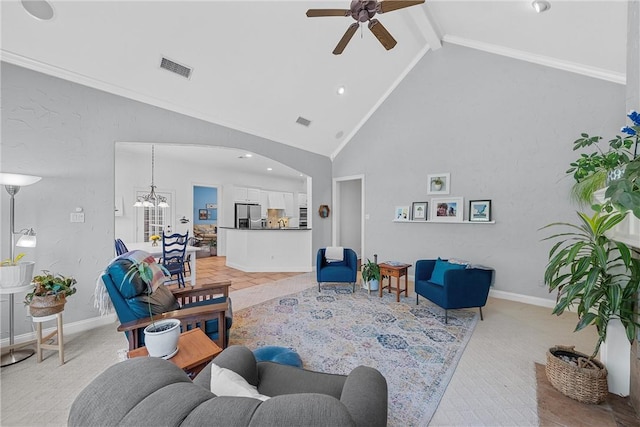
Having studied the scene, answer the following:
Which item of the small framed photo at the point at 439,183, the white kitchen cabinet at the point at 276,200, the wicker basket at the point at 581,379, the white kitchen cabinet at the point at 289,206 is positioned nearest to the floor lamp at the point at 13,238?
the wicker basket at the point at 581,379

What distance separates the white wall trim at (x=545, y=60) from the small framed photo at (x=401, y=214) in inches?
110

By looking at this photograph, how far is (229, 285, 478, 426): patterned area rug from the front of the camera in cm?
203

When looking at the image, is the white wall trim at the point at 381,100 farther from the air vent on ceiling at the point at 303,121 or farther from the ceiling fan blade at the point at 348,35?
the ceiling fan blade at the point at 348,35

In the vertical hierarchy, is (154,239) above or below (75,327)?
above

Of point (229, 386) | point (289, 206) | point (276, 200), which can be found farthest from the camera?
point (289, 206)

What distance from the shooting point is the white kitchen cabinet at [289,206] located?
923cm

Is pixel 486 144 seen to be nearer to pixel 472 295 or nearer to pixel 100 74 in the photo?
pixel 472 295

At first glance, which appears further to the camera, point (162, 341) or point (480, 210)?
point (480, 210)

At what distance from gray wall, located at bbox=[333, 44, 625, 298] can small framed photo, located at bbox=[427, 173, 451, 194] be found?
0.27 ft

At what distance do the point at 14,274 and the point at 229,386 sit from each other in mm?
2667

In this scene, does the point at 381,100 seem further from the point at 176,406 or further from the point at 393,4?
the point at 176,406

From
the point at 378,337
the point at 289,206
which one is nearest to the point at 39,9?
the point at 378,337

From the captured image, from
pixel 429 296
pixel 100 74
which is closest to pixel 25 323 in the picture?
pixel 100 74

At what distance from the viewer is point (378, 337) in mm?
2816
